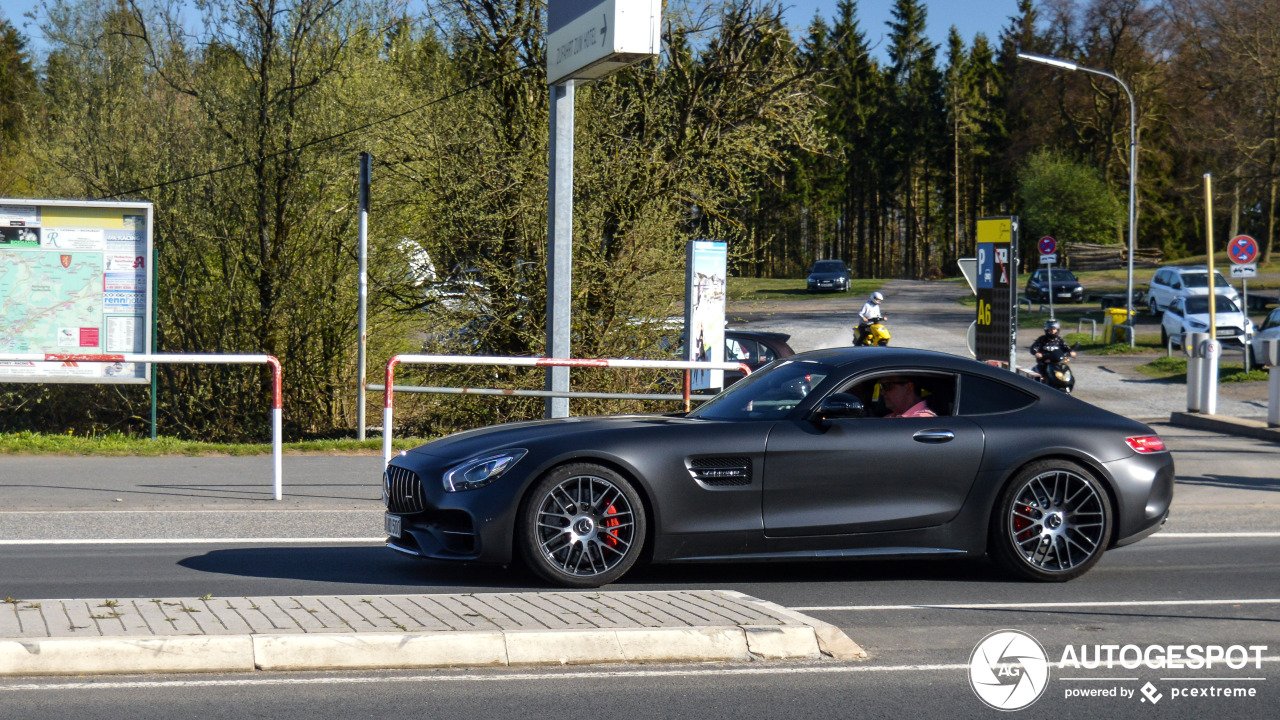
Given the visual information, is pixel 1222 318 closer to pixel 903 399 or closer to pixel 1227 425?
pixel 1227 425

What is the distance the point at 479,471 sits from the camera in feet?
22.8

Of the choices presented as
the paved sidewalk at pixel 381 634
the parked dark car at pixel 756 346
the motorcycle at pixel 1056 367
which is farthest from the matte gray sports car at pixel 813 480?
the motorcycle at pixel 1056 367

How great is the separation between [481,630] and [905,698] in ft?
6.06

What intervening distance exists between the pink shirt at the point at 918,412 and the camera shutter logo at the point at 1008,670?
5.63 feet

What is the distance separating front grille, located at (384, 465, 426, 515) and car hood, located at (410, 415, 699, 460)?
0.18 m

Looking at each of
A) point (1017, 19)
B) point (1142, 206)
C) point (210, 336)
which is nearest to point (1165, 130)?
point (1142, 206)

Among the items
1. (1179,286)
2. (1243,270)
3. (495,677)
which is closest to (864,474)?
(495,677)

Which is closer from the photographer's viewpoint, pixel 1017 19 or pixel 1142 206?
pixel 1142 206

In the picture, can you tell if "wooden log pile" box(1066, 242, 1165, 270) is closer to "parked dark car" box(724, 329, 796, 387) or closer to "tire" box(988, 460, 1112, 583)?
"parked dark car" box(724, 329, 796, 387)

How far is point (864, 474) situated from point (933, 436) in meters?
0.50

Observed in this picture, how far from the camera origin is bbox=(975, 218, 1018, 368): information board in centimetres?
1457

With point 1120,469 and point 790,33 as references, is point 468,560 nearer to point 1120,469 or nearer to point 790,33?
point 1120,469

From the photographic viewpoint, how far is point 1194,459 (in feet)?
47.3

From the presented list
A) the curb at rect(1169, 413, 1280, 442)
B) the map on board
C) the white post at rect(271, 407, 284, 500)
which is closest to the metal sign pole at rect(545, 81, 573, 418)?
the white post at rect(271, 407, 284, 500)
